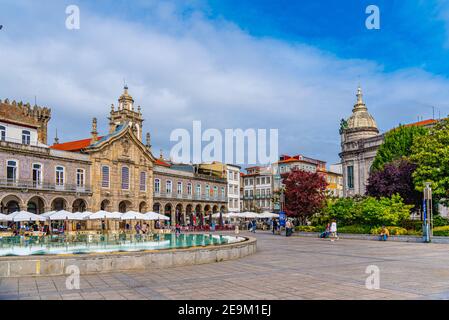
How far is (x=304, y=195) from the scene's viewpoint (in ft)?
121

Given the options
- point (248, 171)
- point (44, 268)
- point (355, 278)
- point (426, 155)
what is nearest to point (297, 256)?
point (355, 278)

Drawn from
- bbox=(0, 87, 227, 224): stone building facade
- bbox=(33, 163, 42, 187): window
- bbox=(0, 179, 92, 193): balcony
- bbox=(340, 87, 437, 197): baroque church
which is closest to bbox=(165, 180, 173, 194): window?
bbox=(0, 87, 227, 224): stone building facade

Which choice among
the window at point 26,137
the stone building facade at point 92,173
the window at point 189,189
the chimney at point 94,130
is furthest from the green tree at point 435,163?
the window at point 26,137

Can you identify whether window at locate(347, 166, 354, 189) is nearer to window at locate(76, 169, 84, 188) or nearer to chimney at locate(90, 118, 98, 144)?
chimney at locate(90, 118, 98, 144)

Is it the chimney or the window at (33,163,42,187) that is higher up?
the chimney

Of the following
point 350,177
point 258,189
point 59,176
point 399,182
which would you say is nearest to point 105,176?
point 59,176

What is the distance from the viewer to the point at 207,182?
223 ft

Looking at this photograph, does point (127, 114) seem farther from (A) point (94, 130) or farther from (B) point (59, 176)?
(B) point (59, 176)

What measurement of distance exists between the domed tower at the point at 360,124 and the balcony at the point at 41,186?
36994 millimetres

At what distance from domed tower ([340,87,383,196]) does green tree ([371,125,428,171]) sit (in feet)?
25.5

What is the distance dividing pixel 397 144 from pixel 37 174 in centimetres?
3746

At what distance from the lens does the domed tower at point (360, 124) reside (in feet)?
204

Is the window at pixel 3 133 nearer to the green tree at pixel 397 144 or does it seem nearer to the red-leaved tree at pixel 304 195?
the red-leaved tree at pixel 304 195

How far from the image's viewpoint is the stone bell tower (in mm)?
56656
